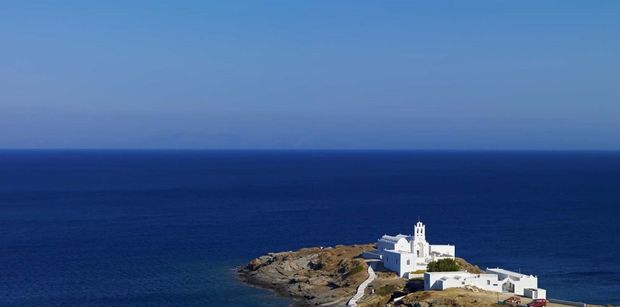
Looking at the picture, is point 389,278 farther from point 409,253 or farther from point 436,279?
point 436,279

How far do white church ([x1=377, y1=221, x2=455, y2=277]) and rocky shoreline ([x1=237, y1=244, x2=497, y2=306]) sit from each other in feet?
3.95

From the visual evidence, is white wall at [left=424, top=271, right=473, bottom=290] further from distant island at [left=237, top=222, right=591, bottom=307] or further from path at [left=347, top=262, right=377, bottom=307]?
path at [left=347, top=262, right=377, bottom=307]

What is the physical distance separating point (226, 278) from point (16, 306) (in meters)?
22.6

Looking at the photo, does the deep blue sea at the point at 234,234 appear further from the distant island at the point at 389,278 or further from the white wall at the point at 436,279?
the white wall at the point at 436,279

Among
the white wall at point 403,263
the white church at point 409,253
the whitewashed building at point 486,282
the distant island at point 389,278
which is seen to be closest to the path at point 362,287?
the distant island at point 389,278

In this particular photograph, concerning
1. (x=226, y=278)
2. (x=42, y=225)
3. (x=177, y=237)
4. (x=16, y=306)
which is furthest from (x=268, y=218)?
(x=16, y=306)

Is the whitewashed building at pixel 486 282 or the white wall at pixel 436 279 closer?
the whitewashed building at pixel 486 282

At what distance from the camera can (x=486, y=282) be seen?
66.0 metres

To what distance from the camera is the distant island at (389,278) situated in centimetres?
6275

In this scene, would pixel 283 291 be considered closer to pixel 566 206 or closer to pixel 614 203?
pixel 566 206

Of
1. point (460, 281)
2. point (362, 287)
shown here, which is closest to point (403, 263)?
point (362, 287)

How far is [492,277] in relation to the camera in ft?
217

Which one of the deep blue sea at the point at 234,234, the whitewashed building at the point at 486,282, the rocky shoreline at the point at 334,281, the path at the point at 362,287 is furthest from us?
the deep blue sea at the point at 234,234

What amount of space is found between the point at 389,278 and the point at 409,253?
3251 millimetres
